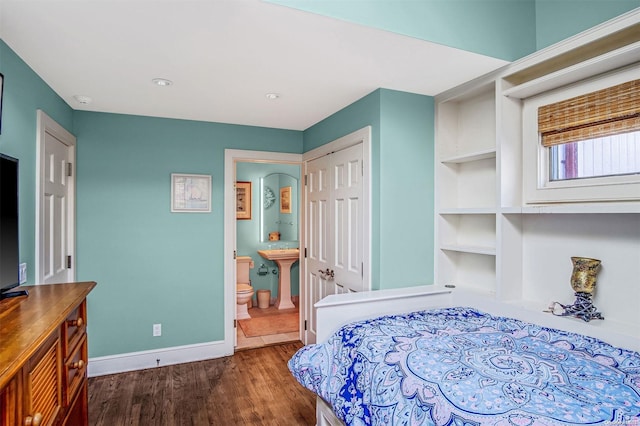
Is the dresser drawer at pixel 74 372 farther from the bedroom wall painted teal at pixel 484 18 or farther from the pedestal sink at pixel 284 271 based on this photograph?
the pedestal sink at pixel 284 271

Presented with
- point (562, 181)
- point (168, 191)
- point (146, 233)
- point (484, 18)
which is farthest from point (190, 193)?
point (562, 181)

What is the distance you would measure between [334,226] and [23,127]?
219 cm

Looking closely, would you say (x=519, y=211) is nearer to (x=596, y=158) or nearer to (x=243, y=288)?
(x=596, y=158)

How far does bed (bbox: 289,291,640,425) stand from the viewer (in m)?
1.19

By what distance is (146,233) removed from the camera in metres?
3.26

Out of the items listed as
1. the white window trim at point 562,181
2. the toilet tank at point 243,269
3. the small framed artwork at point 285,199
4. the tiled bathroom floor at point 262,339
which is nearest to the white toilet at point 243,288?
the toilet tank at point 243,269

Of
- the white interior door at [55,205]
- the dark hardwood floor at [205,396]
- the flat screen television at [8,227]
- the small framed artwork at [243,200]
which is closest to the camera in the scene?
the flat screen television at [8,227]

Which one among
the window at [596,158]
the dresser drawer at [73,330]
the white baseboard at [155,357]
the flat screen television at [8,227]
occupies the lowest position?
the white baseboard at [155,357]

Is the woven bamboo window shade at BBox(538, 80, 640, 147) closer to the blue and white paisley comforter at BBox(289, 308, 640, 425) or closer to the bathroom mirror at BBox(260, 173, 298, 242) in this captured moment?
the blue and white paisley comforter at BBox(289, 308, 640, 425)

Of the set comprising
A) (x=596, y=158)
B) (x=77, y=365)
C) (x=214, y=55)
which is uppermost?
(x=214, y=55)

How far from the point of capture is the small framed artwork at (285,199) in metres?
5.43

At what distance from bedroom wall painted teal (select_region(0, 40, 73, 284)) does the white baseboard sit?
134 centimetres

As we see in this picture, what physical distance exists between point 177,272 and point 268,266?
217 cm

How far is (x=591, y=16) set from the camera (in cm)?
195
